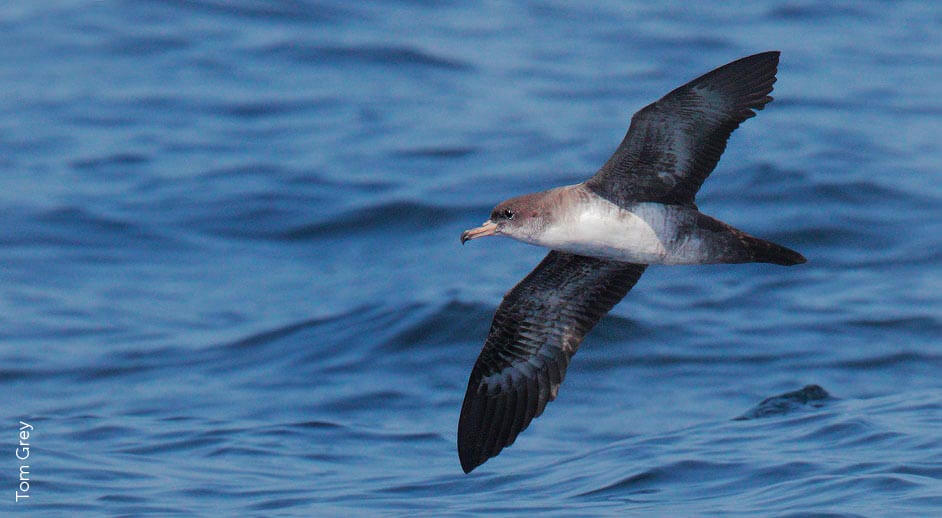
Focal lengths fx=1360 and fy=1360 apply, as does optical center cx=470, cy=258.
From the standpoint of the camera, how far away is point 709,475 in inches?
315

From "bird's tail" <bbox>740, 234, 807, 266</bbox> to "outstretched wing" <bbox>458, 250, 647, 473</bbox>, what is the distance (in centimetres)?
112

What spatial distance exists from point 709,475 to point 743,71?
272 cm

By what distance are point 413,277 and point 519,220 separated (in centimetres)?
576

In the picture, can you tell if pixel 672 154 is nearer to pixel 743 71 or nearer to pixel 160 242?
pixel 743 71

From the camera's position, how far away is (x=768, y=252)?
6605 millimetres

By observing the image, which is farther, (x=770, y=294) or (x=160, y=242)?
(x=160, y=242)

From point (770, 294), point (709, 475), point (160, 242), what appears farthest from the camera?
point (160, 242)

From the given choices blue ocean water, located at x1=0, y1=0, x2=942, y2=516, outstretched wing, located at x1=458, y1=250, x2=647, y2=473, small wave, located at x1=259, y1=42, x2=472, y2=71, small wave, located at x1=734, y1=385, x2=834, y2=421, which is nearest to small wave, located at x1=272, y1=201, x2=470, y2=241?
blue ocean water, located at x1=0, y1=0, x2=942, y2=516

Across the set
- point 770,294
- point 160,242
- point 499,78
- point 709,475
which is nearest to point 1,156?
point 160,242

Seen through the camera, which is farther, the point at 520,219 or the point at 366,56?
the point at 366,56

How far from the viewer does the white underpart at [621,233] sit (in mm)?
6590

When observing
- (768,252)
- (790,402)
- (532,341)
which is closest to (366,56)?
(790,402)

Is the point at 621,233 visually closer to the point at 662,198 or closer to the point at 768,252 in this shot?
the point at 662,198

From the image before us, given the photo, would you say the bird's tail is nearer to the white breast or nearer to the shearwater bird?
the shearwater bird
